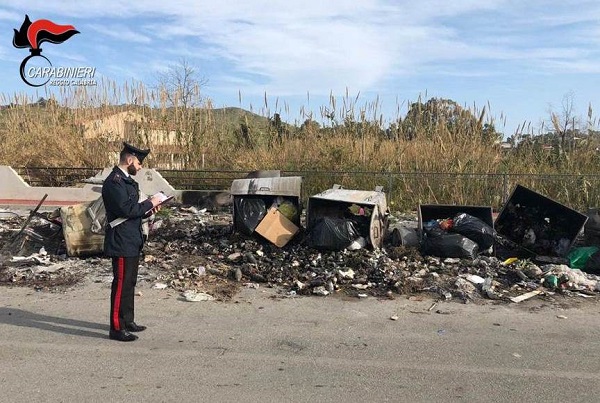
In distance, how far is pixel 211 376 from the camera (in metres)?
3.97

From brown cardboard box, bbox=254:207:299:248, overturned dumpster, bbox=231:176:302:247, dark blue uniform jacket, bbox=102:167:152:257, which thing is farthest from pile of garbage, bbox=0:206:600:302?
dark blue uniform jacket, bbox=102:167:152:257

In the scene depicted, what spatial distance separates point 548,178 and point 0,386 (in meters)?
11.3

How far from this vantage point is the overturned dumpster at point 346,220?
7684mm

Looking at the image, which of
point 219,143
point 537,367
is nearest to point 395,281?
point 537,367

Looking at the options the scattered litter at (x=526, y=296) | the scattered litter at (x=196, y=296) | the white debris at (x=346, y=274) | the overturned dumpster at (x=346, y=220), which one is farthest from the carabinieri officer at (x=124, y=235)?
the scattered litter at (x=526, y=296)

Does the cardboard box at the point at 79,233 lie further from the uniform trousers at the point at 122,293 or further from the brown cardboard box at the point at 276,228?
the uniform trousers at the point at 122,293

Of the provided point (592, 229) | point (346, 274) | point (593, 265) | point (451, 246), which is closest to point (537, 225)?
point (592, 229)

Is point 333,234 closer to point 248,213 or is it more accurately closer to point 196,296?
point 248,213

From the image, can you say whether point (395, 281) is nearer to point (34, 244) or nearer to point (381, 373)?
point (381, 373)

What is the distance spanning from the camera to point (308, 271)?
7121mm

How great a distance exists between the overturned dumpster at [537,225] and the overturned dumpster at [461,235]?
0.77 m

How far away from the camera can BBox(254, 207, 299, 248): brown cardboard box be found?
8.15m

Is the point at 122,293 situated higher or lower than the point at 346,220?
lower

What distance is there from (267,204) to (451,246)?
127 inches
